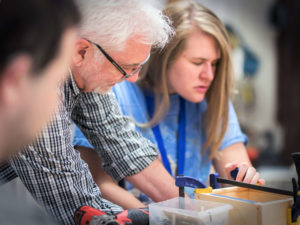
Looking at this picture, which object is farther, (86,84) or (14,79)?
(86,84)

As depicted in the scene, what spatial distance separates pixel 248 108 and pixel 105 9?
3.45 metres

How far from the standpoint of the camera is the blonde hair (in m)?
1.51

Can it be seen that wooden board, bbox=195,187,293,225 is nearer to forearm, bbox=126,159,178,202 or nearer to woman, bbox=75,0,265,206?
forearm, bbox=126,159,178,202

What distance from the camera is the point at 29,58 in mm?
478

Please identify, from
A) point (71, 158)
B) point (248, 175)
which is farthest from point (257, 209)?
point (71, 158)

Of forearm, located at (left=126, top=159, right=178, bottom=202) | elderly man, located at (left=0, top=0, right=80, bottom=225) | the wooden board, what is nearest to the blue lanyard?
forearm, located at (left=126, top=159, right=178, bottom=202)

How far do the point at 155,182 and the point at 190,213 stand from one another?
0.49 m

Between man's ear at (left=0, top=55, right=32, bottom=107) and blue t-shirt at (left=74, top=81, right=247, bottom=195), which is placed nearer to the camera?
man's ear at (left=0, top=55, right=32, bottom=107)

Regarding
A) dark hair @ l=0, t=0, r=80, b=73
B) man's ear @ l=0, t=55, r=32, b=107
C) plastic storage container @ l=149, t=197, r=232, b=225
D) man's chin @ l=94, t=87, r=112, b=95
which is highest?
dark hair @ l=0, t=0, r=80, b=73

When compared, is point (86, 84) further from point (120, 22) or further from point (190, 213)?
point (190, 213)

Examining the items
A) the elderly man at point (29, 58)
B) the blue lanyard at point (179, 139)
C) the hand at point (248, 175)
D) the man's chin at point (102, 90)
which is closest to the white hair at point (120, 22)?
the man's chin at point (102, 90)

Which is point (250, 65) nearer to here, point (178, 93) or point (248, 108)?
point (248, 108)

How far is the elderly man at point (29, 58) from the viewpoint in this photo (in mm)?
470

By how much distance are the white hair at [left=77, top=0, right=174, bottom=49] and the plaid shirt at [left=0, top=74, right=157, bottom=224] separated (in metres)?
0.17
